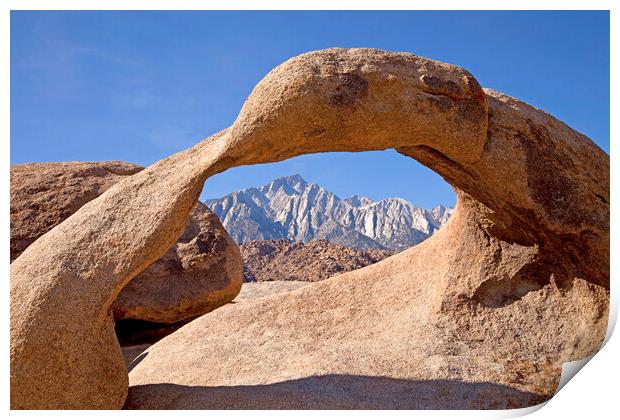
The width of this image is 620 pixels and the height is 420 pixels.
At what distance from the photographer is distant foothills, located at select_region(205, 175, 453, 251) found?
129250mm

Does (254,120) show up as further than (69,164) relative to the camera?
No

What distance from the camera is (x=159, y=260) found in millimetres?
8484

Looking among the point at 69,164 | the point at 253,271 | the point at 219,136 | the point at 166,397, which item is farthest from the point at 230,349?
the point at 253,271

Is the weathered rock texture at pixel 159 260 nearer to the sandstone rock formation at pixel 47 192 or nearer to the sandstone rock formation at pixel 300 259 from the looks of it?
the sandstone rock formation at pixel 47 192

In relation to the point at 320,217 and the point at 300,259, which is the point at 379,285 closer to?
the point at 300,259

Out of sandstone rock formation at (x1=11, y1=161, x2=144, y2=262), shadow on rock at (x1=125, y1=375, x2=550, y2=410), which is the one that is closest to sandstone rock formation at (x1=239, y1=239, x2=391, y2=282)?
sandstone rock formation at (x1=11, y1=161, x2=144, y2=262)

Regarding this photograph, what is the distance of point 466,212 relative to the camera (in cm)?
759

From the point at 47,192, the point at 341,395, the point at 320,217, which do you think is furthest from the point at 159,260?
the point at 320,217

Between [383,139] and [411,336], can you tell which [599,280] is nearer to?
[411,336]

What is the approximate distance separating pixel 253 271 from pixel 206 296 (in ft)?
59.4

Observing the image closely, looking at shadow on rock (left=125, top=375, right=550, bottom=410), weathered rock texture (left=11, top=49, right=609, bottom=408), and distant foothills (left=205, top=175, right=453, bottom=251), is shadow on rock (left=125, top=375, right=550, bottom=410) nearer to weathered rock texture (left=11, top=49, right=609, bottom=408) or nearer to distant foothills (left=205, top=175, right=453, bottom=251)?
weathered rock texture (left=11, top=49, right=609, bottom=408)

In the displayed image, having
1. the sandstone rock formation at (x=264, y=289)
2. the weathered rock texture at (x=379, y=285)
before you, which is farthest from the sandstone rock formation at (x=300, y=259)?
the weathered rock texture at (x=379, y=285)

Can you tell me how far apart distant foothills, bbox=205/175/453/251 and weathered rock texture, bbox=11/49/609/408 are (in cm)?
9946

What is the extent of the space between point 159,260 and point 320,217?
145 meters
